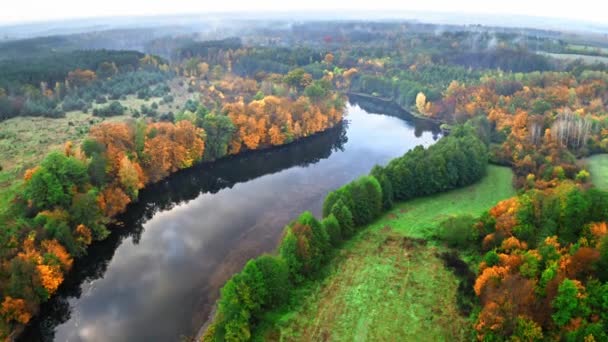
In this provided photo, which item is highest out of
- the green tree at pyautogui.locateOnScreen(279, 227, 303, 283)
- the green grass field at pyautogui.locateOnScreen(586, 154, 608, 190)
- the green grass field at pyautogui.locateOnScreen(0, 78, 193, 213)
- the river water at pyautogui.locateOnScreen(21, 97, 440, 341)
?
the green grass field at pyautogui.locateOnScreen(0, 78, 193, 213)

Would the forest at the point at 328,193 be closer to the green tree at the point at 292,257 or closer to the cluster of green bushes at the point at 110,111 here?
the green tree at the point at 292,257

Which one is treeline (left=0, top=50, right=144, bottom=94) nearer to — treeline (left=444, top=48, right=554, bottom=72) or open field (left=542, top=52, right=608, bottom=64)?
treeline (left=444, top=48, right=554, bottom=72)

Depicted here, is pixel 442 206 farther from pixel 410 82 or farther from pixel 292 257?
pixel 410 82

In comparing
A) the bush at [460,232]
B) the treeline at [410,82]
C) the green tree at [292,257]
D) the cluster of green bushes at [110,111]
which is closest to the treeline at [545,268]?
the bush at [460,232]

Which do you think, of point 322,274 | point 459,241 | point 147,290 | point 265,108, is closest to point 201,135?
point 265,108

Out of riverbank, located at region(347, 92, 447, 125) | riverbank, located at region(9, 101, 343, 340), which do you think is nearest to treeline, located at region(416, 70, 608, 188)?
riverbank, located at region(347, 92, 447, 125)

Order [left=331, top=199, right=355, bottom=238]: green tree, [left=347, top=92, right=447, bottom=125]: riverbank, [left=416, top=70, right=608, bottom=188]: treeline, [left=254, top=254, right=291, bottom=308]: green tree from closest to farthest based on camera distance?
[left=254, top=254, right=291, bottom=308]: green tree
[left=331, top=199, right=355, bottom=238]: green tree
[left=416, top=70, right=608, bottom=188]: treeline
[left=347, top=92, right=447, bottom=125]: riverbank

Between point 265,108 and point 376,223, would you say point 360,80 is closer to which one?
point 265,108
